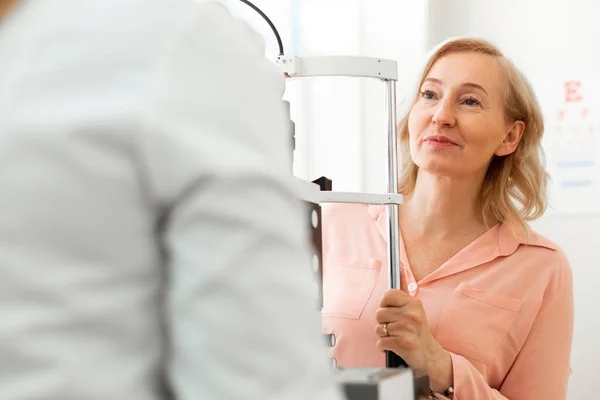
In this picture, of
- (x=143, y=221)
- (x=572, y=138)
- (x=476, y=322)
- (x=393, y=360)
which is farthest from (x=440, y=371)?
(x=572, y=138)

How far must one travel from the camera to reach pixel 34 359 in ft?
1.28

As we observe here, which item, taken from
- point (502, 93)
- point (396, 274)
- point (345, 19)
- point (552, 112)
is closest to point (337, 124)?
point (345, 19)

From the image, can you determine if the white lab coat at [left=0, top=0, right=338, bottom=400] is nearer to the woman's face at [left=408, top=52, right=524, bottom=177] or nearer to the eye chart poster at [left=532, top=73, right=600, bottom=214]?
the woman's face at [left=408, top=52, right=524, bottom=177]

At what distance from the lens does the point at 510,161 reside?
2.18 m

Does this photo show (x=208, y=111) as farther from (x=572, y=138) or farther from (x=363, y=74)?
(x=572, y=138)

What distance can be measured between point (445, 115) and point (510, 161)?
10.8 inches

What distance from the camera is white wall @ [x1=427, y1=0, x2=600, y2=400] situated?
285 centimetres

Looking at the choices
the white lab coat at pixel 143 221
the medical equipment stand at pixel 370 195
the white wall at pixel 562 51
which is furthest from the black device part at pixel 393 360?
the white wall at pixel 562 51

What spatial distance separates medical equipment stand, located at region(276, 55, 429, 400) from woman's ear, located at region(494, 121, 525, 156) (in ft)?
2.01

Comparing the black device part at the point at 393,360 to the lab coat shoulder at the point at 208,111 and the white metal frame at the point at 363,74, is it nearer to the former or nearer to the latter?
the white metal frame at the point at 363,74

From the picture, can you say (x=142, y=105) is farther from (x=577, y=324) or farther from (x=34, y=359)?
(x=577, y=324)

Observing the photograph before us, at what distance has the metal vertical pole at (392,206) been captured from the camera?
62.4 inches

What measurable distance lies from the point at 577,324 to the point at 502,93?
3.68 feet

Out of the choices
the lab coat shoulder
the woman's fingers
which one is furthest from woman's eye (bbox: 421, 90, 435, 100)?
the lab coat shoulder
